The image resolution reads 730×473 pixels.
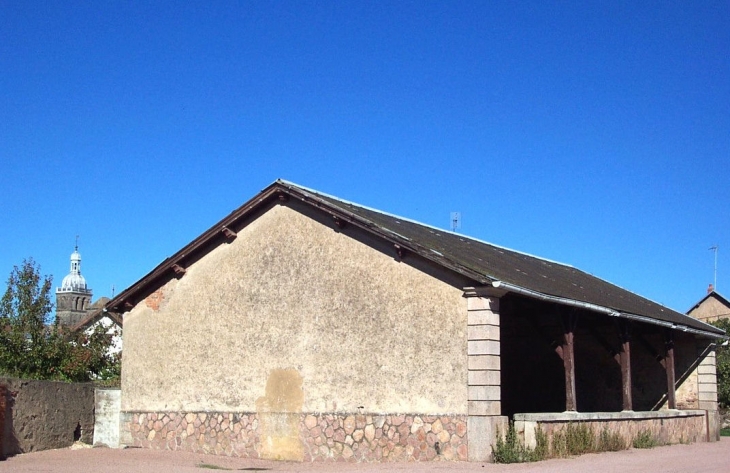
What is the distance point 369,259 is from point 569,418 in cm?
469

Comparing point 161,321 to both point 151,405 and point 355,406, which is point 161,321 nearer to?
point 151,405

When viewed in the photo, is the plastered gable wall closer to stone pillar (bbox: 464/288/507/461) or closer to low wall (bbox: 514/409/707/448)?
stone pillar (bbox: 464/288/507/461)

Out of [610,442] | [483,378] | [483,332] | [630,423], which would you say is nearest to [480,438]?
[483,378]

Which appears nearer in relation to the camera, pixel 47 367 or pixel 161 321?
pixel 161 321

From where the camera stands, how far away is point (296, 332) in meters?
17.0

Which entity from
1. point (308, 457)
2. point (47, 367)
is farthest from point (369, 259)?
point (47, 367)

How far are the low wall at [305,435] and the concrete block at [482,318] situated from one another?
162 cm

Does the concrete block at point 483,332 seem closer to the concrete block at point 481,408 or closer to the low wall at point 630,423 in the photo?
the concrete block at point 481,408

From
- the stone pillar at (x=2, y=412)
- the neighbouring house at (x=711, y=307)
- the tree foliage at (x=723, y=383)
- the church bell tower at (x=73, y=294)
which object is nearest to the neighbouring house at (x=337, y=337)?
the stone pillar at (x=2, y=412)

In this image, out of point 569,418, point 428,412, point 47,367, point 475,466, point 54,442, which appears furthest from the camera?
point 47,367

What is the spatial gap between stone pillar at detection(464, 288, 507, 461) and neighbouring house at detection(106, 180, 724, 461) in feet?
0.08

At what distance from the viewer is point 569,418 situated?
15992 millimetres

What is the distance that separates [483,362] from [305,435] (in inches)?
159

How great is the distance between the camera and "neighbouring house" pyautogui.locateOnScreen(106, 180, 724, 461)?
1489 cm
